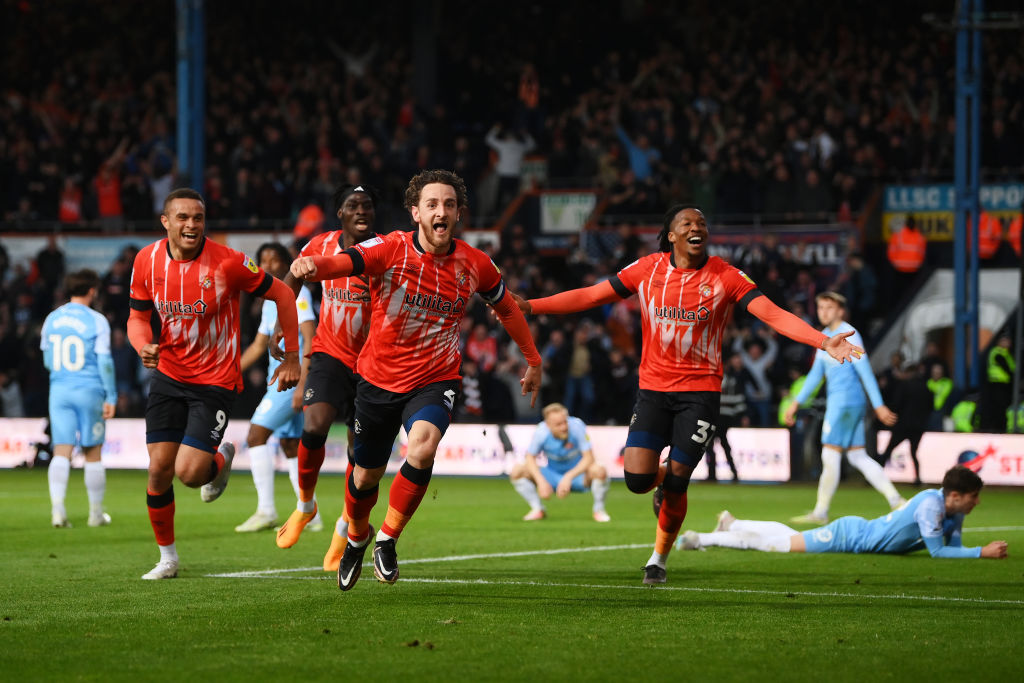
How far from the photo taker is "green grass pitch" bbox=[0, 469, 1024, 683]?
686 cm

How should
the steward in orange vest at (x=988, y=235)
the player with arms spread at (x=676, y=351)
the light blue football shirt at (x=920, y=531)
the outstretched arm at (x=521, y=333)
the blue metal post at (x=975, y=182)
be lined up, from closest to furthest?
the outstretched arm at (x=521, y=333) → the player with arms spread at (x=676, y=351) → the light blue football shirt at (x=920, y=531) → the blue metal post at (x=975, y=182) → the steward in orange vest at (x=988, y=235)

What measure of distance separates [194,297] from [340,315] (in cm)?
133

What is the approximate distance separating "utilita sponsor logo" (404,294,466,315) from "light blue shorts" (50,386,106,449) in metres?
6.38

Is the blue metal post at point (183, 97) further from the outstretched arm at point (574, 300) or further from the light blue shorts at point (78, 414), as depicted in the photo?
the outstretched arm at point (574, 300)

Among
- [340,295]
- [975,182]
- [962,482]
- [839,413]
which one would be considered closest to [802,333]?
[962,482]

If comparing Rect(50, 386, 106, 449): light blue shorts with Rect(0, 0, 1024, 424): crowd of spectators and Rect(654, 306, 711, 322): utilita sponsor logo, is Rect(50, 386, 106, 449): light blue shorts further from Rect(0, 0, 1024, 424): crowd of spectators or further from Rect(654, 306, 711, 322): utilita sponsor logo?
Rect(0, 0, 1024, 424): crowd of spectators

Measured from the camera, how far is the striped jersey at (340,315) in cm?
1073

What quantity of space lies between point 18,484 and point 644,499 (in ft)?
27.1

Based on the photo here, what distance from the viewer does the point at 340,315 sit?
10820 millimetres

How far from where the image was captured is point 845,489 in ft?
70.0

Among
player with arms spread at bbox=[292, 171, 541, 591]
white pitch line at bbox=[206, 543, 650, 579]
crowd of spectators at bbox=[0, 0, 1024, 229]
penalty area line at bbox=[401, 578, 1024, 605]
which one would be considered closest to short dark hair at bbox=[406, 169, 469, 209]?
player with arms spread at bbox=[292, 171, 541, 591]

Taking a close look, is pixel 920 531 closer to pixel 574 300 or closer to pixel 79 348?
pixel 574 300

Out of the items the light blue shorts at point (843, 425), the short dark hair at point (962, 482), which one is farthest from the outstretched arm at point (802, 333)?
the light blue shorts at point (843, 425)

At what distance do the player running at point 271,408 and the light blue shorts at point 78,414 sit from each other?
1530 millimetres
